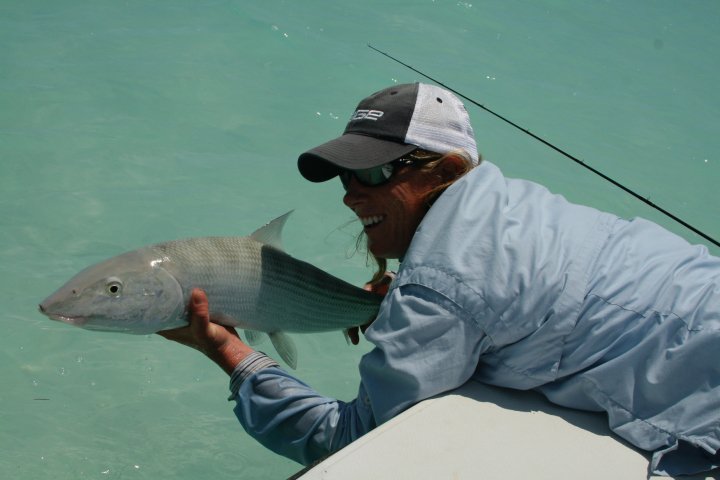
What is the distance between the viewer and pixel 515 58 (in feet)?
31.3

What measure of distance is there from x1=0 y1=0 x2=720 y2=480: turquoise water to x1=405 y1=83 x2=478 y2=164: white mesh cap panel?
85cm

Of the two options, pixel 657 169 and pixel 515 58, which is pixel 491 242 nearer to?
pixel 657 169

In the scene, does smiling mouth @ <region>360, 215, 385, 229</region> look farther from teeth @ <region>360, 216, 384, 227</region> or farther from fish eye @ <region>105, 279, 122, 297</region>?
fish eye @ <region>105, 279, 122, 297</region>

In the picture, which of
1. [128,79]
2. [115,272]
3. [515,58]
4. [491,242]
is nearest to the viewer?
[491,242]

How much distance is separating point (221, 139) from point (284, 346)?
397 centimetres

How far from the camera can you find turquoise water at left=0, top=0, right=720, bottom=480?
3.87 meters

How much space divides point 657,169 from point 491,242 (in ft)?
20.5

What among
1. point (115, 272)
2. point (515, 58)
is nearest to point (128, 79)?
point (515, 58)

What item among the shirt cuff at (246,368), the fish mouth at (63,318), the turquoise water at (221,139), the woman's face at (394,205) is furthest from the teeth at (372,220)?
the fish mouth at (63,318)

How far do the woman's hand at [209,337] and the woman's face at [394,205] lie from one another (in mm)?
495

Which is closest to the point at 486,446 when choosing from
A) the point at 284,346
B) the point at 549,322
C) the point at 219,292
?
the point at 549,322

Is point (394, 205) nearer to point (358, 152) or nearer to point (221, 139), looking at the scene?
point (358, 152)

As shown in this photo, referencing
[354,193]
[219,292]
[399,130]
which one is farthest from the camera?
[219,292]

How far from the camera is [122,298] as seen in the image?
245cm
